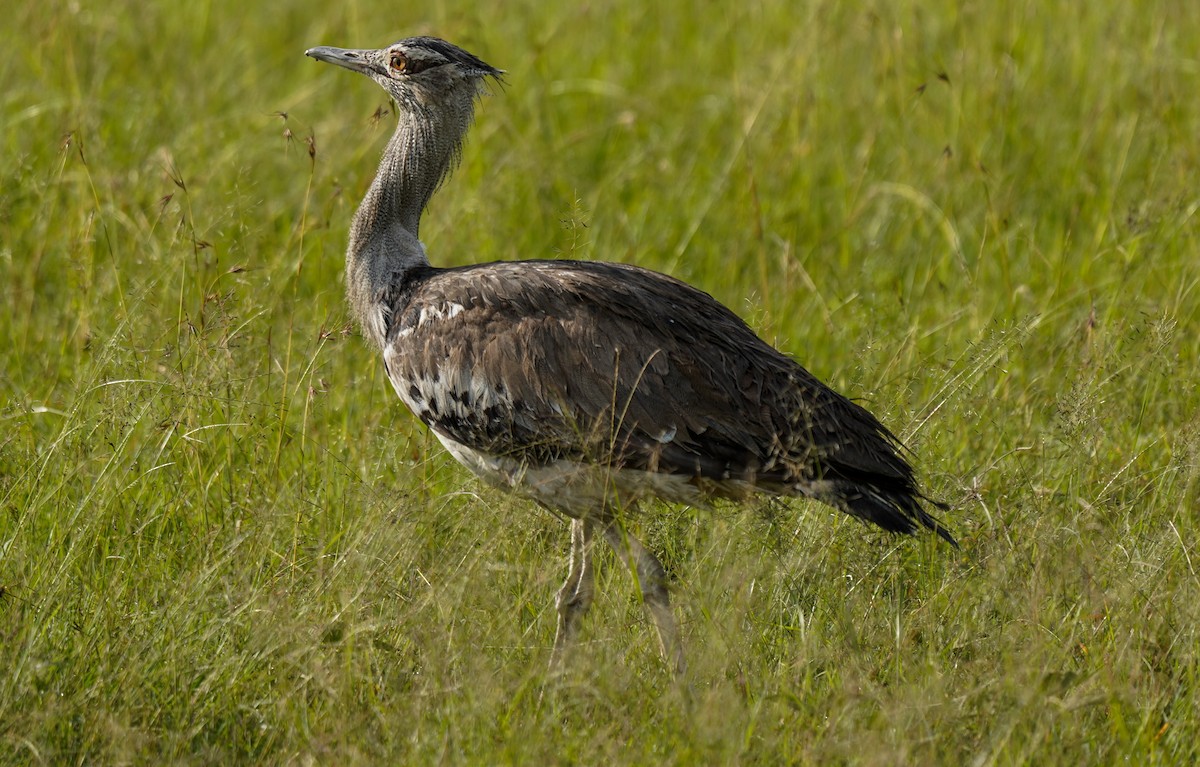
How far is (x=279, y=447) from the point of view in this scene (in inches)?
169

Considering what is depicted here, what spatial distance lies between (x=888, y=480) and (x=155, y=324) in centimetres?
257

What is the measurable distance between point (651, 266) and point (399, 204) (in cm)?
173

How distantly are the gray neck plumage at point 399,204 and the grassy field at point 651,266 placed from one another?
158 millimetres

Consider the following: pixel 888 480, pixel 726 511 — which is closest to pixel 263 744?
pixel 726 511

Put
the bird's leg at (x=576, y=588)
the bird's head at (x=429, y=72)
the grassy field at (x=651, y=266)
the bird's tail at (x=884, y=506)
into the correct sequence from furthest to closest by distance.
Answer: the bird's head at (x=429, y=72)
the bird's leg at (x=576, y=588)
the bird's tail at (x=884, y=506)
the grassy field at (x=651, y=266)

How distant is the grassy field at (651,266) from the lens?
3342 millimetres

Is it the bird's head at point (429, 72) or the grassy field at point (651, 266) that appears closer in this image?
the grassy field at point (651, 266)

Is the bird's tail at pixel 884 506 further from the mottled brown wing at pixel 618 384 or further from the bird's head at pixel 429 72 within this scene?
the bird's head at pixel 429 72

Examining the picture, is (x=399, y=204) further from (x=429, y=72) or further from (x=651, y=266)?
(x=651, y=266)

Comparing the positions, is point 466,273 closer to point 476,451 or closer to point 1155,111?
point 476,451

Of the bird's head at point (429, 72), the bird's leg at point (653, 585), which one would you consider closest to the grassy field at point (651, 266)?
the bird's leg at point (653, 585)

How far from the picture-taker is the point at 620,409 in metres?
3.95

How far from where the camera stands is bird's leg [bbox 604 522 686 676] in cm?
366

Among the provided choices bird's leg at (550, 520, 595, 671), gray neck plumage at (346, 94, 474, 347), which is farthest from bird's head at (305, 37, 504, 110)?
bird's leg at (550, 520, 595, 671)
